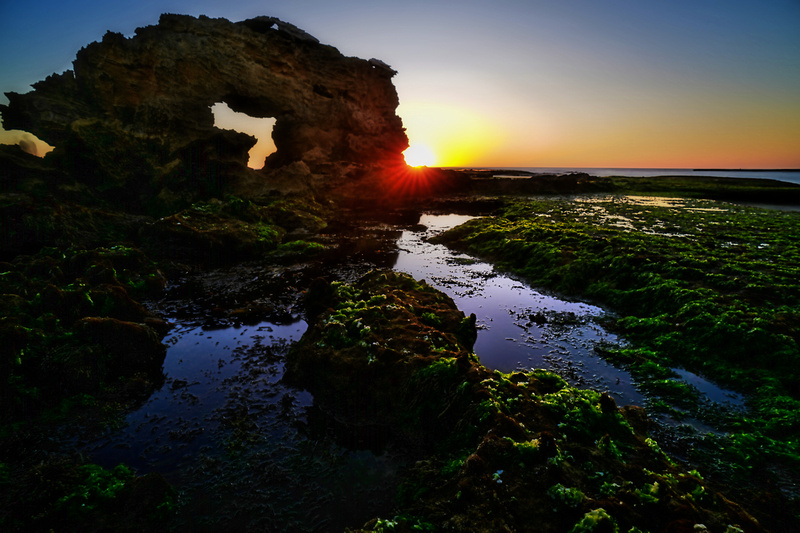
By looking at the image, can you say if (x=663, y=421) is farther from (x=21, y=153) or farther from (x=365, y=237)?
(x=21, y=153)

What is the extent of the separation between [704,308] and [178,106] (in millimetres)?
42509

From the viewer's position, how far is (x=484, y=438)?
4684 millimetres

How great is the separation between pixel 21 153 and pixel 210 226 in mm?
19654

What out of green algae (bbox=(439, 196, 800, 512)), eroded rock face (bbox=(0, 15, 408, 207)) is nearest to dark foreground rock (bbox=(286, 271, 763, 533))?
green algae (bbox=(439, 196, 800, 512))

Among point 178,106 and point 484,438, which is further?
point 178,106

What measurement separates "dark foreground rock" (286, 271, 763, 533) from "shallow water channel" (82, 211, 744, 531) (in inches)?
22.1

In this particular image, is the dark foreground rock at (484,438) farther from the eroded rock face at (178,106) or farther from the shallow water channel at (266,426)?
the eroded rock face at (178,106)

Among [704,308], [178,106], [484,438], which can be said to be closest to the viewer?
[484,438]

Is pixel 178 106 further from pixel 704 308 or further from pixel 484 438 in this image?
pixel 704 308

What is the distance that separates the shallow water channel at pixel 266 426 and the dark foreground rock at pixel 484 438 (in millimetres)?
563

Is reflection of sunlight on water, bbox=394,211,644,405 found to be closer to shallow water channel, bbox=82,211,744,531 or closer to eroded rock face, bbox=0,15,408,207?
shallow water channel, bbox=82,211,744,531

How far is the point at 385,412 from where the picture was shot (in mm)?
6680

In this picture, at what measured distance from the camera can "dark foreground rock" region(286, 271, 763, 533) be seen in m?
3.71

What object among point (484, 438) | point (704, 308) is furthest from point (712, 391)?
point (484, 438)
